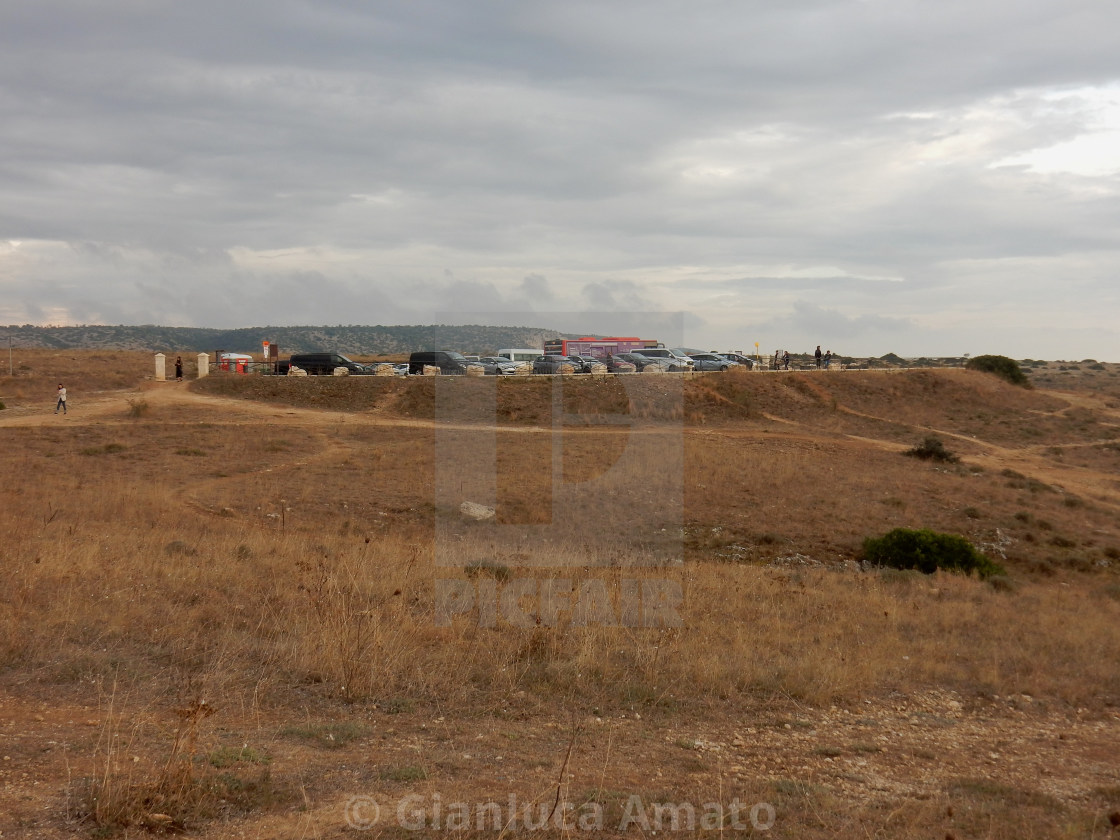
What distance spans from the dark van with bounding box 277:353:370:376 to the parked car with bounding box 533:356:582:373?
31.8 feet

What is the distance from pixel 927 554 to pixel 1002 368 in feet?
150

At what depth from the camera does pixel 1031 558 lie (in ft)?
63.9

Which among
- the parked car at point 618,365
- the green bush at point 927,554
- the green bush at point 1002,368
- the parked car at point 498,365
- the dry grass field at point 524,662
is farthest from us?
the green bush at point 1002,368

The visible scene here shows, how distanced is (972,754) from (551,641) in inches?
→ 141

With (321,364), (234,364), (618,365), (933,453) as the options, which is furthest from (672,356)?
(234,364)

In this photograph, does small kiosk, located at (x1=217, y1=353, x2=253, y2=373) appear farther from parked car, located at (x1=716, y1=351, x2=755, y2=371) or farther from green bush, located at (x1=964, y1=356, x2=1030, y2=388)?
green bush, located at (x1=964, y1=356, x2=1030, y2=388)

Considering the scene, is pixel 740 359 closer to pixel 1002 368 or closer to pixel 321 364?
pixel 1002 368

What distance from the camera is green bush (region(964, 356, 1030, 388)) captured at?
182 feet

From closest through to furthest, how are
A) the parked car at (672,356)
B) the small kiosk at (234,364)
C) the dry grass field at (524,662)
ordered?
1. the dry grass field at (524,662)
2. the small kiosk at (234,364)
3. the parked car at (672,356)

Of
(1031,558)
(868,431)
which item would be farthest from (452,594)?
(868,431)

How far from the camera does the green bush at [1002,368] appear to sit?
5534cm

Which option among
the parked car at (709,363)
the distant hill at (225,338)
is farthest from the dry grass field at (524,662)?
the distant hill at (225,338)

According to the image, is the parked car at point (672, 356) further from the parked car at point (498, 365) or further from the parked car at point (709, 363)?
the parked car at point (498, 365)

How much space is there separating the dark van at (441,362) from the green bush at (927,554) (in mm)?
29480
